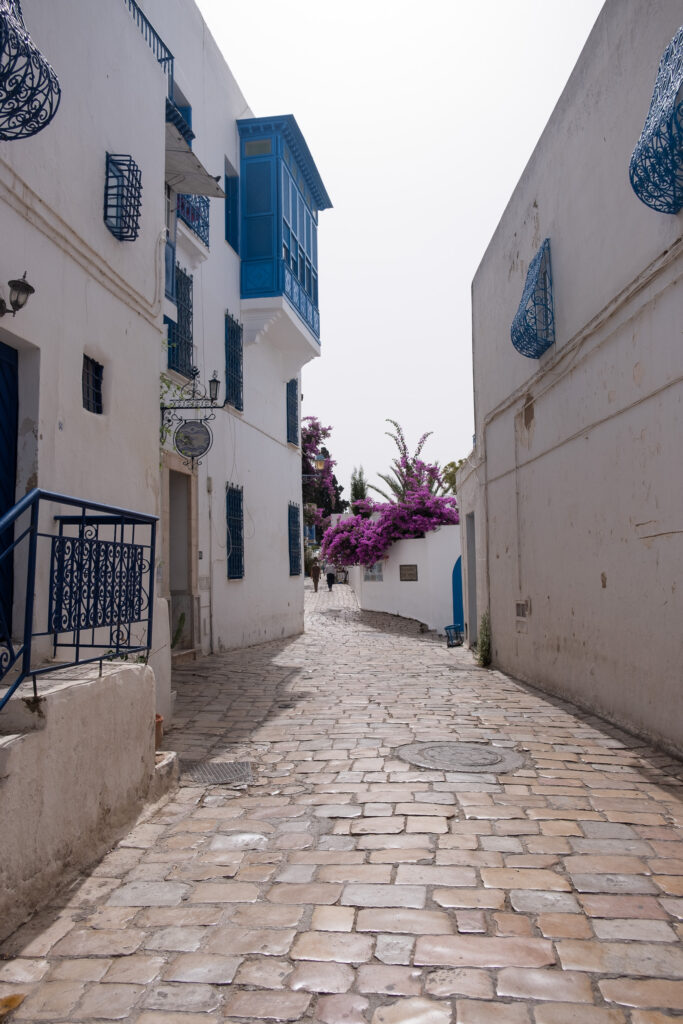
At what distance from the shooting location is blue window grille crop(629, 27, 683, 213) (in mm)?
5359

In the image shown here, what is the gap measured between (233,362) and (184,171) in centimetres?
429

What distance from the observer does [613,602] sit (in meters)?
7.32

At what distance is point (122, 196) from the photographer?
6.53 m

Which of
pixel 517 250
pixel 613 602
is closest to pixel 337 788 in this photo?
pixel 613 602

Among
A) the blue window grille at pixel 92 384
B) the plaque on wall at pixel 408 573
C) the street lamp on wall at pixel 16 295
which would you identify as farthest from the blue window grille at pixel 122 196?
the plaque on wall at pixel 408 573

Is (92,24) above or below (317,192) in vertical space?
below

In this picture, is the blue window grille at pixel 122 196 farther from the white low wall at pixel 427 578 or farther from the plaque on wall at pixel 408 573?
the plaque on wall at pixel 408 573

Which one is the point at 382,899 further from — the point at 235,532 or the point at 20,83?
the point at 235,532

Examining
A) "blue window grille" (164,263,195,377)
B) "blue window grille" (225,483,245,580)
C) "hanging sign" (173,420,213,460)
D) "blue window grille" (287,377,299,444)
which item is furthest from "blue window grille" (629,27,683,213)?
"blue window grille" (287,377,299,444)

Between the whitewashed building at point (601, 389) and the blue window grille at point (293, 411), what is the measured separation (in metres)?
8.19

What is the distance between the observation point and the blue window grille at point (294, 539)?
61.4 ft

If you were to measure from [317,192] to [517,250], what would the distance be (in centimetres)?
881

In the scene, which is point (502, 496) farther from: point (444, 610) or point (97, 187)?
point (444, 610)

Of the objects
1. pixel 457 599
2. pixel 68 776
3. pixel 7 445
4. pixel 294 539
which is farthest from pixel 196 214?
pixel 457 599
